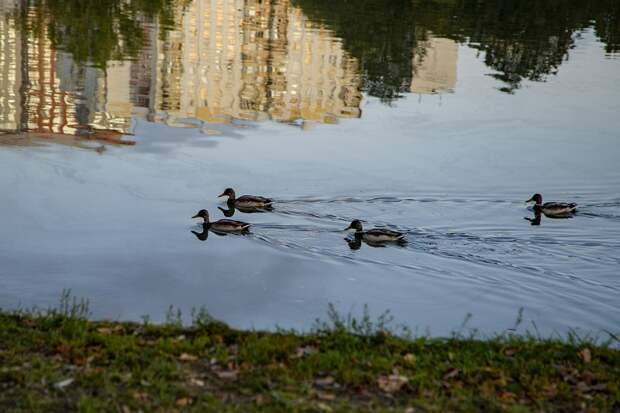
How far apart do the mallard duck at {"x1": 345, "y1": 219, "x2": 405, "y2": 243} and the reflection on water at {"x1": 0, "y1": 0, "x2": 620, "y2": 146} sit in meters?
8.74

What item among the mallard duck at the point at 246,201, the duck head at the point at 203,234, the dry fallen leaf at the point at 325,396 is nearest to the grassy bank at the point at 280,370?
→ the dry fallen leaf at the point at 325,396

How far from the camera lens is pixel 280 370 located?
33.9ft

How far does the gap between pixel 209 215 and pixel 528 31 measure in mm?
33285

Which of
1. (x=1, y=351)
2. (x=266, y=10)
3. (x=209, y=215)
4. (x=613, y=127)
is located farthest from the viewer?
(x=266, y=10)

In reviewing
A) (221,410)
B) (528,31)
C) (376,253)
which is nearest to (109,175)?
(376,253)

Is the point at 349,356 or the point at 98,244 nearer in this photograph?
the point at 349,356

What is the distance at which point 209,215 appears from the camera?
19.8 m

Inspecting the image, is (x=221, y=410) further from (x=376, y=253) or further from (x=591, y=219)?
(x=591, y=219)

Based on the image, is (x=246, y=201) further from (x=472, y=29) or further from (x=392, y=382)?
(x=472, y=29)

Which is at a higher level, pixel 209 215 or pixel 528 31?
pixel 528 31

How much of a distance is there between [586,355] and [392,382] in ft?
7.48

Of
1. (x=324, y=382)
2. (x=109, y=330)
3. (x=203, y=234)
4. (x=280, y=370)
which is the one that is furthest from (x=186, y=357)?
(x=203, y=234)

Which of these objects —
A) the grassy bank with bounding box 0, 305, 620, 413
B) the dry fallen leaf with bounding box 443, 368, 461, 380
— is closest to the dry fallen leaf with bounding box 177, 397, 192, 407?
the grassy bank with bounding box 0, 305, 620, 413

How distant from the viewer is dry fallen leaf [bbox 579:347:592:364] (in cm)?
1112
